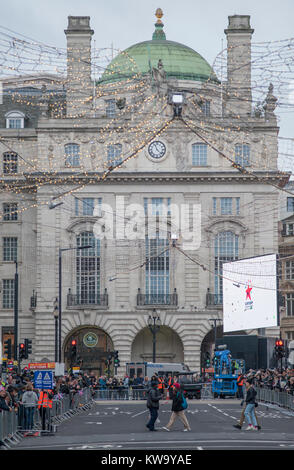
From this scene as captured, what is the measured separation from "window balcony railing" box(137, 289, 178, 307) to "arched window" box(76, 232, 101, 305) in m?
3.39

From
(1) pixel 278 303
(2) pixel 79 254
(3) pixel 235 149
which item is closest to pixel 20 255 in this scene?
(2) pixel 79 254

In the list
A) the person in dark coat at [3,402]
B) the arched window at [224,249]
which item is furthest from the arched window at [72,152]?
the person in dark coat at [3,402]

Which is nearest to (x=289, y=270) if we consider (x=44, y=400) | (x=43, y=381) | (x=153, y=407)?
(x=153, y=407)

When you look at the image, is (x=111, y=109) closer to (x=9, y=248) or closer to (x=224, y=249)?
(x=9, y=248)

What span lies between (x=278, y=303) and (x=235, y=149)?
2334 centimetres

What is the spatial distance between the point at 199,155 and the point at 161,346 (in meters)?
15.9

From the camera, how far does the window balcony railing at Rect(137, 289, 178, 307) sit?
301 ft

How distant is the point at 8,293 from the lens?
9419 centimetres

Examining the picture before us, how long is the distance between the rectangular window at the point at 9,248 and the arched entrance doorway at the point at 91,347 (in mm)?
8338

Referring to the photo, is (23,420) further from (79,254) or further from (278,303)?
(79,254)

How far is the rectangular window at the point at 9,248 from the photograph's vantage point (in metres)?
95.1

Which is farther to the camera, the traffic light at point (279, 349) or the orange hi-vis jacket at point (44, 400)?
the traffic light at point (279, 349)

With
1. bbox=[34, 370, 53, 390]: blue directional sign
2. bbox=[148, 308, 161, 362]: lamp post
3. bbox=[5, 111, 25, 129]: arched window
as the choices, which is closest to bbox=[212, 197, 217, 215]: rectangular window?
bbox=[148, 308, 161, 362]: lamp post

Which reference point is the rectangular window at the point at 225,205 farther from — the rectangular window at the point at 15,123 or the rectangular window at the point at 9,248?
the rectangular window at the point at 15,123
